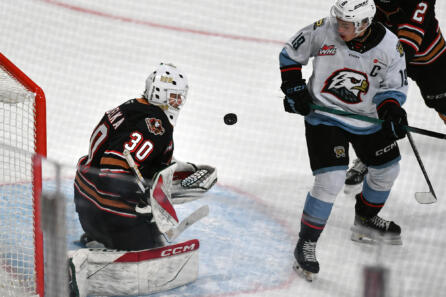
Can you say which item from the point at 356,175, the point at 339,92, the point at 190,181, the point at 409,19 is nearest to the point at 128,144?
the point at 190,181

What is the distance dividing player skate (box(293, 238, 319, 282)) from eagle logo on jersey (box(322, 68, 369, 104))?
0.58m

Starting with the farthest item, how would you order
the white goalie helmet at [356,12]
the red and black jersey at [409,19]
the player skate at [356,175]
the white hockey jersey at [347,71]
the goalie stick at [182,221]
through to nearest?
the player skate at [356,175] < the red and black jersey at [409,19] < the white hockey jersey at [347,71] < the white goalie helmet at [356,12] < the goalie stick at [182,221]

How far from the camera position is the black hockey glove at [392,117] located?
8.29 ft

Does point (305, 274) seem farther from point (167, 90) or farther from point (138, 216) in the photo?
point (167, 90)

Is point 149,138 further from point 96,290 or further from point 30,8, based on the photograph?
point 30,8

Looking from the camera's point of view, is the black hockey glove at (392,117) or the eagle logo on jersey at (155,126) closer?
the eagle logo on jersey at (155,126)

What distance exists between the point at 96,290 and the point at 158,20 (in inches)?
118

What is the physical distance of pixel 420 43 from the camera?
3.01 meters

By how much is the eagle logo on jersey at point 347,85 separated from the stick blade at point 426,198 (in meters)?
0.82

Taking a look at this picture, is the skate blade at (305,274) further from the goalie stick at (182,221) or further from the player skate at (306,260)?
the goalie stick at (182,221)

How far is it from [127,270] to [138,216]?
21 cm

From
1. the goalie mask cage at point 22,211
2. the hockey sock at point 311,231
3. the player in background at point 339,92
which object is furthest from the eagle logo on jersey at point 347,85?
the goalie mask cage at point 22,211

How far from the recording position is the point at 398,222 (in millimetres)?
3049

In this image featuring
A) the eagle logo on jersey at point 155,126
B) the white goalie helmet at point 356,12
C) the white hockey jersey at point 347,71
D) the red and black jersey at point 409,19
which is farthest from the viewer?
the red and black jersey at point 409,19
